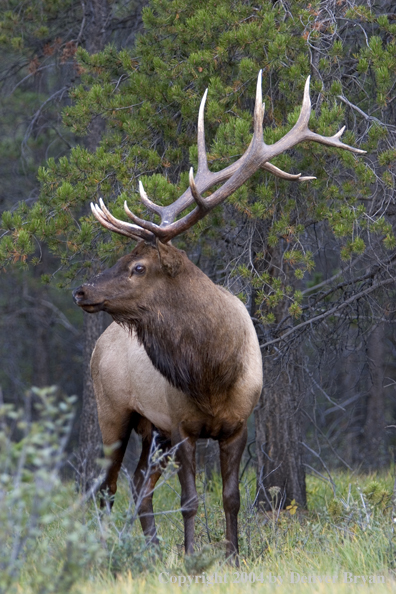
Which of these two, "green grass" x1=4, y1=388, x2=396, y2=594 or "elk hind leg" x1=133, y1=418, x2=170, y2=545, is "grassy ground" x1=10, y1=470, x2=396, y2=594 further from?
"elk hind leg" x1=133, y1=418, x2=170, y2=545

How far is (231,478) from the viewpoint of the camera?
5.55m

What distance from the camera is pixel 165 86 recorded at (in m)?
6.34

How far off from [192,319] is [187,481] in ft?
3.73

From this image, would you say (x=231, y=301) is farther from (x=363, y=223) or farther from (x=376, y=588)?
(x=376, y=588)

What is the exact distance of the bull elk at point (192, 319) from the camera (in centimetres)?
514

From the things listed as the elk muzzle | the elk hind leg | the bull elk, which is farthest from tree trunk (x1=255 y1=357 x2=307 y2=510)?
the elk muzzle

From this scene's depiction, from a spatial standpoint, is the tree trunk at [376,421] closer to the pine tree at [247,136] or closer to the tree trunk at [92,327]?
the tree trunk at [92,327]

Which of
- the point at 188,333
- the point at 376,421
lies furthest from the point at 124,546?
the point at 376,421

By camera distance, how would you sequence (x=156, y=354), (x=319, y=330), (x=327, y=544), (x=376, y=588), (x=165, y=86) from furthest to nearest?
1. (x=319, y=330)
2. (x=165, y=86)
3. (x=156, y=354)
4. (x=327, y=544)
5. (x=376, y=588)

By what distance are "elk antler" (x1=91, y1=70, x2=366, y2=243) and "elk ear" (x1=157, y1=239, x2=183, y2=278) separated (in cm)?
6

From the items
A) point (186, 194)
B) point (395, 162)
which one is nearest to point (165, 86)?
point (186, 194)

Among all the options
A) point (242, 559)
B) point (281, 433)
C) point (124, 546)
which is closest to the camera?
point (124, 546)

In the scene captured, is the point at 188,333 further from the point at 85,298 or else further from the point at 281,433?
the point at 281,433

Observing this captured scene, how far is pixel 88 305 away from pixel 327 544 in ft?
6.83
